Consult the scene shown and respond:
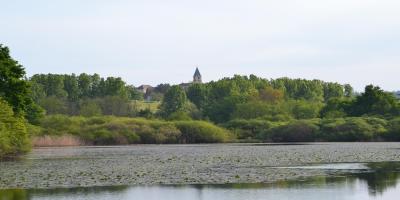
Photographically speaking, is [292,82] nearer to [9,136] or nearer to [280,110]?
[280,110]

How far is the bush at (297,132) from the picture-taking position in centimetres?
9844

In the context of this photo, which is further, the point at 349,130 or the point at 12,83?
the point at 349,130

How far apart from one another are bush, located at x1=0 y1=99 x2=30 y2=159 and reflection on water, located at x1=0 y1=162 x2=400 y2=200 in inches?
922

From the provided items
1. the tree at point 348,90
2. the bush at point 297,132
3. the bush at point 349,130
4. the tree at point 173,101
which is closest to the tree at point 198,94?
the tree at point 173,101

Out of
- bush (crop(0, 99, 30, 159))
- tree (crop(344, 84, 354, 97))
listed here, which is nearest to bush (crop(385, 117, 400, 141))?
bush (crop(0, 99, 30, 159))

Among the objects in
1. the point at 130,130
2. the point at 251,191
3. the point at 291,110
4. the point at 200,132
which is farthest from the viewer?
the point at 291,110

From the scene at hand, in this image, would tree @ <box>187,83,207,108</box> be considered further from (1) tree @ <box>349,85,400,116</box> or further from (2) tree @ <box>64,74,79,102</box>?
(1) tree @ <box>349,85,400,116</box>

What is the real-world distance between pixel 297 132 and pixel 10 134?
181 feet

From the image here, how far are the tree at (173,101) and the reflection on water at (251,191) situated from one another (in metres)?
108

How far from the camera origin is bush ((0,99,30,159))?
50125 mm

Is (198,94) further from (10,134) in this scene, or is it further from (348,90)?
(10,134)

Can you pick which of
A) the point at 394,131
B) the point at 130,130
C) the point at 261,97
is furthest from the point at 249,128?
the point at 261,97

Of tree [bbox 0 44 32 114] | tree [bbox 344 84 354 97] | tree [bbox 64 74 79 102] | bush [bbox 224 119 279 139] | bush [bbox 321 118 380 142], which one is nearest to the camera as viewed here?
tree [bbox 0 44 32 114]

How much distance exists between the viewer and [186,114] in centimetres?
11881
